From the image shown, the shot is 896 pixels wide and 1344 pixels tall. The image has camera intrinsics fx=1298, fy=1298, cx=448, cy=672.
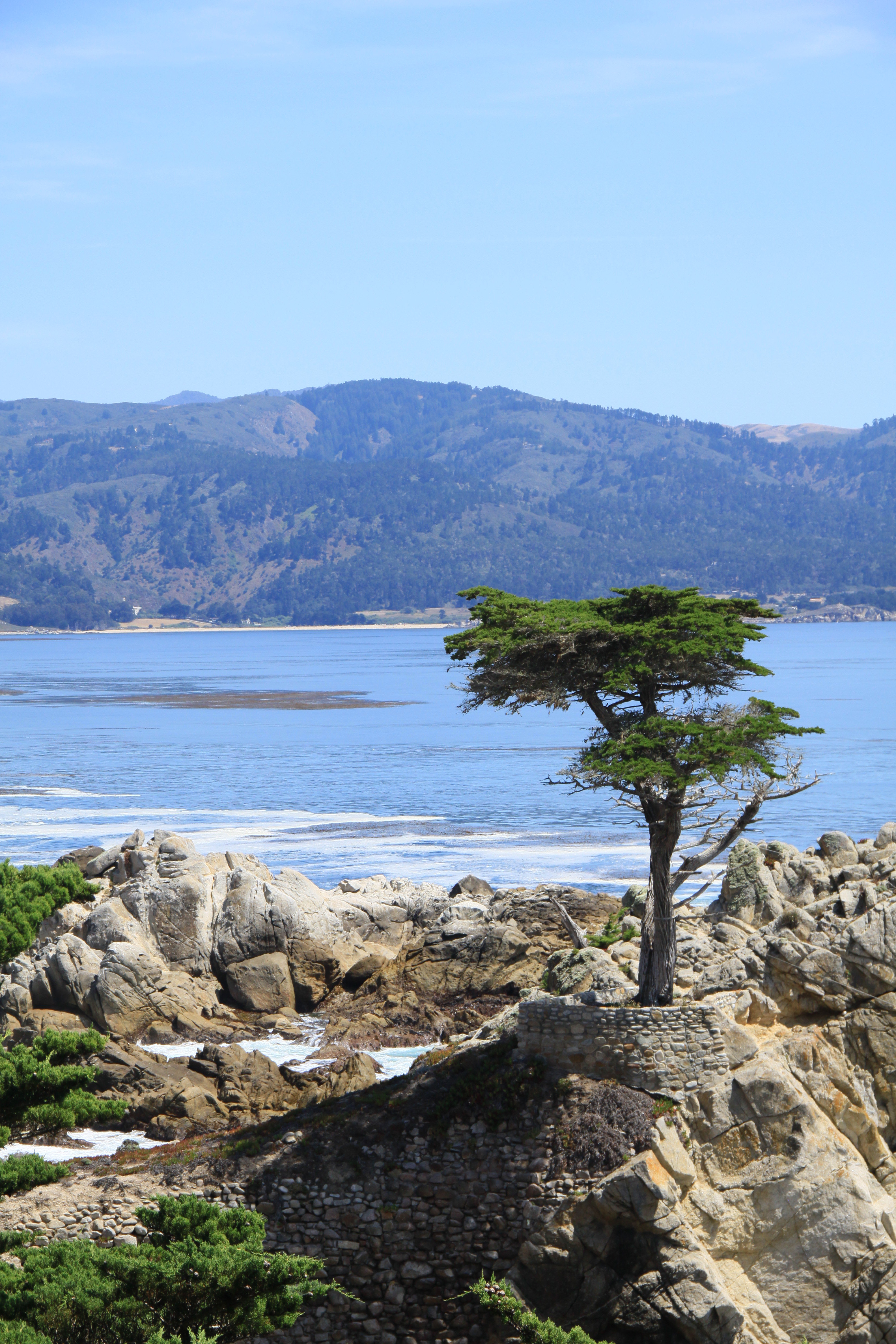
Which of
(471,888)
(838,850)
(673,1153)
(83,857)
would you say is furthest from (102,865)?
(673,1153)

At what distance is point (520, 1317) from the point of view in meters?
18.4

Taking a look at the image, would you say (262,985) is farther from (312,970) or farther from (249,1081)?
(249,1081)

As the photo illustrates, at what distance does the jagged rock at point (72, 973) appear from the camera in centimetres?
3306

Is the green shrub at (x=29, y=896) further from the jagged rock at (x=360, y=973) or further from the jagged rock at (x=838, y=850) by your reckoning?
the jagged rock at (x=838, y=850)

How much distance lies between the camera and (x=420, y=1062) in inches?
1044

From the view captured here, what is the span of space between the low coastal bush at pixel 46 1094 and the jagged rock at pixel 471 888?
75.6ft

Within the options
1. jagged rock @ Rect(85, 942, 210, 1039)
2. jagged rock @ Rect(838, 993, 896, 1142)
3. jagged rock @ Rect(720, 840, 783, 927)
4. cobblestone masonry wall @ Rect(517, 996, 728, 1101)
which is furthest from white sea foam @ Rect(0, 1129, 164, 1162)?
jagged rock @ Rect(720, 840, 783, 927)

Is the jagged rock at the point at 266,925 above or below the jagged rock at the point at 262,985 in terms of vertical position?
above

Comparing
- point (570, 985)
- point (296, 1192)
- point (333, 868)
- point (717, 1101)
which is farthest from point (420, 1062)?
point (333, 868)

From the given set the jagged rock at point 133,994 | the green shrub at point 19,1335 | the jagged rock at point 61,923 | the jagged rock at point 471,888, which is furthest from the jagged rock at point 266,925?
the green shrub at point 19,1335

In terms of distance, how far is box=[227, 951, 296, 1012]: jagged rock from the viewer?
3478cm

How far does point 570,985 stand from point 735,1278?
6.31m

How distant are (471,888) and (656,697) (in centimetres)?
2083

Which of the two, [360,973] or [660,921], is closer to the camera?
[660,921]
